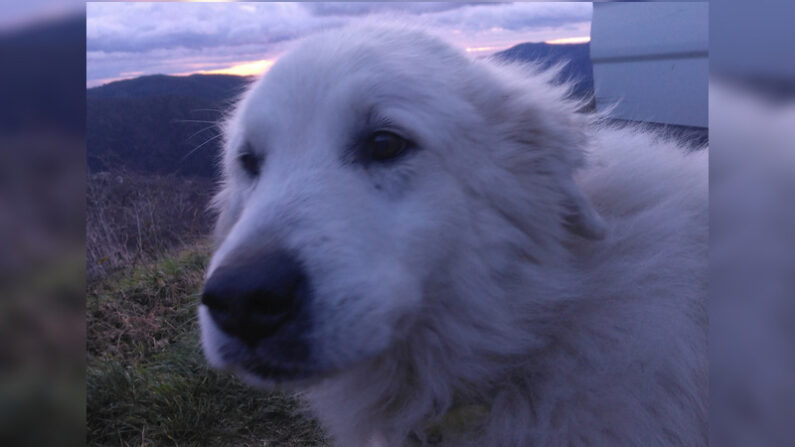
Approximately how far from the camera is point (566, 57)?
281 cm

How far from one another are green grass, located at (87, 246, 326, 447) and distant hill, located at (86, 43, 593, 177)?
1.50ft

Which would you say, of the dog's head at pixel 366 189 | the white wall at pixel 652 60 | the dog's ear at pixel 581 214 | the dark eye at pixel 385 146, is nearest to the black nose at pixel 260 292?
the dog's head at pixel 366 189

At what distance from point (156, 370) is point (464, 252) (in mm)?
1666

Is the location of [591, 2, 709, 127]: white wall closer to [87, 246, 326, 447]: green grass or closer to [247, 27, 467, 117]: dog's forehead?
[247, 27, 467, 117]: dog's forehead

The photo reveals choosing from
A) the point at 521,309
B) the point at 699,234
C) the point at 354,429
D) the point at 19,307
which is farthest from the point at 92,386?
the point at 699,234

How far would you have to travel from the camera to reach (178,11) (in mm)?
2822

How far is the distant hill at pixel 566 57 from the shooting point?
2785 millimetres

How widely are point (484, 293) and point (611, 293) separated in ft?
1.72

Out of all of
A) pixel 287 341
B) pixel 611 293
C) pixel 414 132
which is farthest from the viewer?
pixel 611 293

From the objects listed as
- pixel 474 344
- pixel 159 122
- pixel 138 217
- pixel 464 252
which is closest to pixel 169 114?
pixel 159 122

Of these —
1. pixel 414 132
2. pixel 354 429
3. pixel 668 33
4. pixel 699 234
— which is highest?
pixel 668 33

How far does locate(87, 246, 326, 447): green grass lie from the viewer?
2.88m

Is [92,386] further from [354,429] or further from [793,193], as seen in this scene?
[793,193]

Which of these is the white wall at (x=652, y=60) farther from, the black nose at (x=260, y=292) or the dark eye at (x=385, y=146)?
the black nose at (x=260, y=292)
